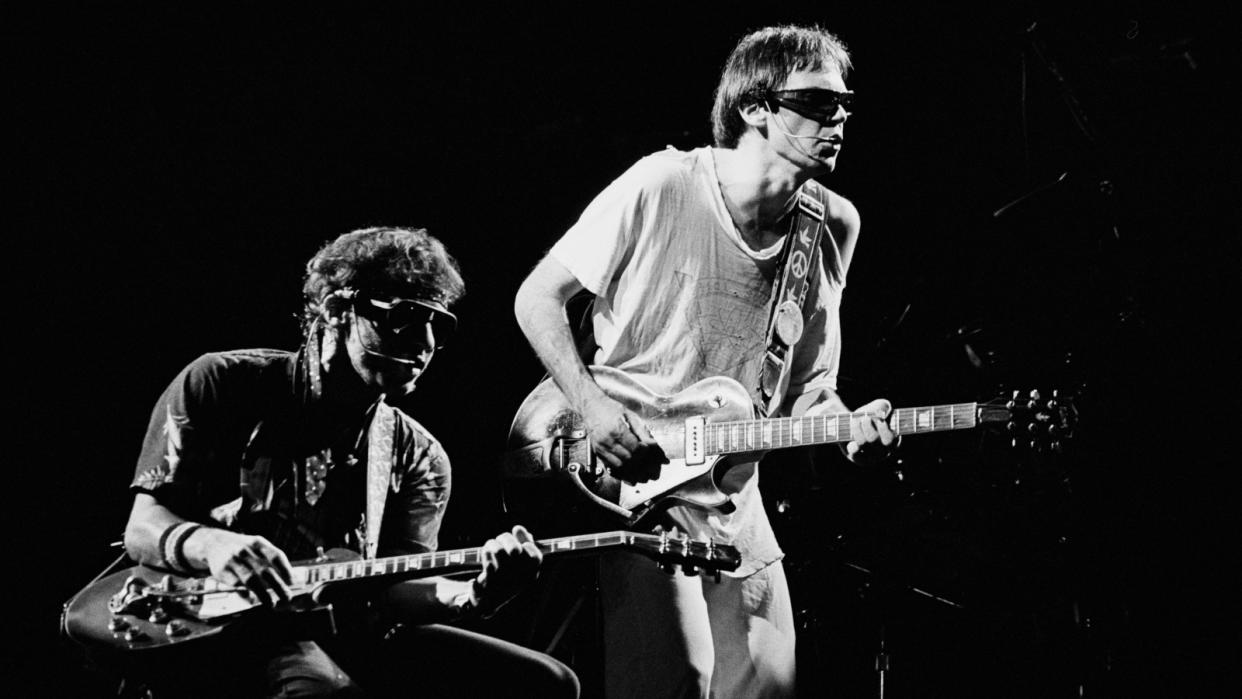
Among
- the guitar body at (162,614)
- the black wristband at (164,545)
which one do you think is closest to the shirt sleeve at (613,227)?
the guitar body at (162,614)

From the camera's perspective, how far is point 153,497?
116 inches

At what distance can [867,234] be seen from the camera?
4.84 metres

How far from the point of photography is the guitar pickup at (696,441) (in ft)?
10.4

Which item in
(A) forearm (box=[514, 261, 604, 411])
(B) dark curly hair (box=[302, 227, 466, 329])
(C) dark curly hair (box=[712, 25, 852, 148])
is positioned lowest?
(A) forearm (box=[514, 261, 604, 411])

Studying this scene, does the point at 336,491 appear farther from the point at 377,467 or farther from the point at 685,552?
the point at 685,552

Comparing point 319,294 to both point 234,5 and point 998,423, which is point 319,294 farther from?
point 998,423

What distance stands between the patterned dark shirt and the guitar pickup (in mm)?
923

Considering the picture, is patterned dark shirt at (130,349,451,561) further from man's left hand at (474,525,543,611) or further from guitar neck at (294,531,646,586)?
man's left hand at (474,525,543,611)

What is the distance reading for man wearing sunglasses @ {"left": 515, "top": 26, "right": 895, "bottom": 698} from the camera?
10.00 feet

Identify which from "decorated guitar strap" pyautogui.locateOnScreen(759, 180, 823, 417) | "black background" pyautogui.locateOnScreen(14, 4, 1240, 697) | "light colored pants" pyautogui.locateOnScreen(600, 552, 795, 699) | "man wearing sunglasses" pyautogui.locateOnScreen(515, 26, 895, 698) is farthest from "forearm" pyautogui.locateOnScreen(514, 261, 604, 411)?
"black background" pyautogui.locateOnScreen(14, 4, 1240, 697)

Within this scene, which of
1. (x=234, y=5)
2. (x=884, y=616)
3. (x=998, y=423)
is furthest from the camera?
(x=884, y=616)

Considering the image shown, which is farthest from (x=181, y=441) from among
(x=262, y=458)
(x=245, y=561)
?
(x=245, y=561)

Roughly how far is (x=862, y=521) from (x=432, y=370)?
188 cm

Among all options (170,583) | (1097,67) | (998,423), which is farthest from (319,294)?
(1097,67)
